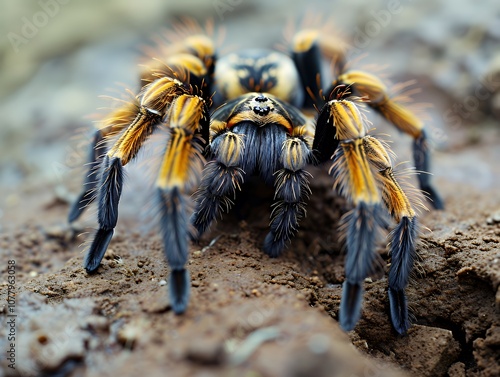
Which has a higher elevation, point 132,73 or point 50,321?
point 132,73

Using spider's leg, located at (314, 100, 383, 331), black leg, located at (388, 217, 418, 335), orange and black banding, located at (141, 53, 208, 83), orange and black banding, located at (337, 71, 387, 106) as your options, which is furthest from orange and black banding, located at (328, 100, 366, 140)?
orange and black banding, located at (141, 53, 208, 83)

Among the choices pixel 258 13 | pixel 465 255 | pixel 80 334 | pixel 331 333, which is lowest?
pixel 80 334

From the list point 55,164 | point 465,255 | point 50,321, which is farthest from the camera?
point 55,164

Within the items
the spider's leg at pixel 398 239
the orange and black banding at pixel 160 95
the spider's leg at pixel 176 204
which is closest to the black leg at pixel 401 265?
the spider's leg at pixel 398 239

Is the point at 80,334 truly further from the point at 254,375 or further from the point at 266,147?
the point at 266,147

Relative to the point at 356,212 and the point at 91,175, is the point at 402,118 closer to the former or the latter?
the point at 356,212

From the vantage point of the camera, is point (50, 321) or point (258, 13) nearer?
point (50, 321)

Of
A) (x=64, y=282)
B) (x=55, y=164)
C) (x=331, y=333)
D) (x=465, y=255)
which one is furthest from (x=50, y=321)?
(x=55, y=164)
